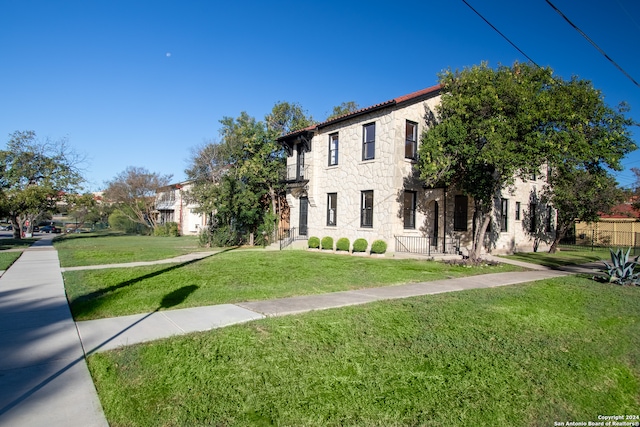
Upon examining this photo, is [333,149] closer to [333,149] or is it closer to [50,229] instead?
[333,149]

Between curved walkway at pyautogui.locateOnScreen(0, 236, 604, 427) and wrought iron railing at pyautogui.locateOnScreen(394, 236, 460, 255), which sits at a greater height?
wrought iron railing at pyautogui.locateOnScreen(394, 236, 460, 255)

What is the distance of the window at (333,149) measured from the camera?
2067 cm

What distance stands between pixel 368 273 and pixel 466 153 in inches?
236

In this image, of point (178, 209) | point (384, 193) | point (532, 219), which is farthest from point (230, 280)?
point (178, 209)

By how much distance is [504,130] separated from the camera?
1342 cm

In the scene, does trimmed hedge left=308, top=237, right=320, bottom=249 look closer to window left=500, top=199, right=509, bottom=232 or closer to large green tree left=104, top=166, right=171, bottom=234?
window left=500, top=199, right=509, bottom=232

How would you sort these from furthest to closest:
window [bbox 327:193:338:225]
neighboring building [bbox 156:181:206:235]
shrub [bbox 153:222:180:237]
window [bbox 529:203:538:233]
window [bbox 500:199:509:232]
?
1. neighboring building [bbox 156:181:206:235]
2. shrub [bbox 153:222:180:237]
3. window [bbox 529:203:538:233]
4. window [bbox 500:199:509:232]
5. window [bbox 327:193:338:225]

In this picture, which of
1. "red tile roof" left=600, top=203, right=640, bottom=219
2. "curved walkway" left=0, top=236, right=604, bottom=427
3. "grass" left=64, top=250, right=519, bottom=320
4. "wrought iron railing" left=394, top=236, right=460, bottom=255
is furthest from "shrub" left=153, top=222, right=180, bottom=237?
"red tile roof" left=600, top=203, right=640, bottom=219

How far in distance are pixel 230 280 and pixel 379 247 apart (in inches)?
325

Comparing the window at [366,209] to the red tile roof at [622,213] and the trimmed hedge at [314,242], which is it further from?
the red tile roof at [622,213]

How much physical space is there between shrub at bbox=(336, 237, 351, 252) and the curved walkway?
27.0 feet

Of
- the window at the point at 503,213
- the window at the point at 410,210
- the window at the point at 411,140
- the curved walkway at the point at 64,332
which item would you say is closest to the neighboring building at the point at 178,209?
the window at the point at 410,210

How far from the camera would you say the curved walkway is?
343 centimetres

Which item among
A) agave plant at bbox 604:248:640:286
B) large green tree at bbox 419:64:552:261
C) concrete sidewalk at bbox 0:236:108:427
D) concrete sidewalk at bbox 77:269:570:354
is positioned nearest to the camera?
concrete sidewalk at bbox 0:236:108:427
